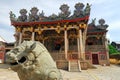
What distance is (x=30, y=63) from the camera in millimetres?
3469

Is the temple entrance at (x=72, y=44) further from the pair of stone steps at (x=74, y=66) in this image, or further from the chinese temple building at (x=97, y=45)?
the chinese temple building at (x=97, y=45)

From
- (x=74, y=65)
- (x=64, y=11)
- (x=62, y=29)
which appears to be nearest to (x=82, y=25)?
(x=62, y=29)

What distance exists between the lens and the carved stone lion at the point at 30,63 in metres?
3.43

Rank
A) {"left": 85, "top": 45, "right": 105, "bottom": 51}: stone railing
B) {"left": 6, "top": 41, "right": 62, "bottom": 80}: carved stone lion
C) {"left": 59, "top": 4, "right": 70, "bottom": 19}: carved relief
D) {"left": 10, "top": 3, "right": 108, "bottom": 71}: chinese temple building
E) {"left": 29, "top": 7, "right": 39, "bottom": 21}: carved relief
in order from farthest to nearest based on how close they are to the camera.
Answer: {"left": 85, "top": 45, "right": 105, "bottom": 51}: stone railing → {"left": 29, "top": 7, "right": 39, "bottom": 21}: carved relief → {"left": 59, "top": 4, "right": 70, "bottom": 19}: carved relief → {"left": 10, "top": 3, "right": 108, "bottom": 71}: chinese temple building → {"left": 6, "top": 41, "right": 62, "bottom": 80}: carved stone lion

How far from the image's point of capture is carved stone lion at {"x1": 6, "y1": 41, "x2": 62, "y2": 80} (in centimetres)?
343

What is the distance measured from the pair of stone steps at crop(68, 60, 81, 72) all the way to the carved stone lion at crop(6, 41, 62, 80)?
10883 millimetres

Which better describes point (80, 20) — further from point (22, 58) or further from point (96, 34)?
point (22, 58)

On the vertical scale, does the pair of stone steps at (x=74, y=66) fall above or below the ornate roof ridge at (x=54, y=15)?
below

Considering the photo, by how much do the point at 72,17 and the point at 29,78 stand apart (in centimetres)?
1445

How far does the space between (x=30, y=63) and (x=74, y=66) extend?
11858mm

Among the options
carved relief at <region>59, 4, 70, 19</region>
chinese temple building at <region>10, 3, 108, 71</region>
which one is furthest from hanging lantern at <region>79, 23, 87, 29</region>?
carved relief at <region>59, 4, 70, 19</region>

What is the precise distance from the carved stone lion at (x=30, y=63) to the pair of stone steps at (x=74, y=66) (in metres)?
10.9

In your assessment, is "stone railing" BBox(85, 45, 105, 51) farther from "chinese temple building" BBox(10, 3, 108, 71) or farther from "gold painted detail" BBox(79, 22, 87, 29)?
"gold painted detail" BBox(79, 22, 87, 29)

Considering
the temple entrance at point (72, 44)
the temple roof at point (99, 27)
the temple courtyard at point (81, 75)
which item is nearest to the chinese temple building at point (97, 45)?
the temple roof at point (99, 27)
